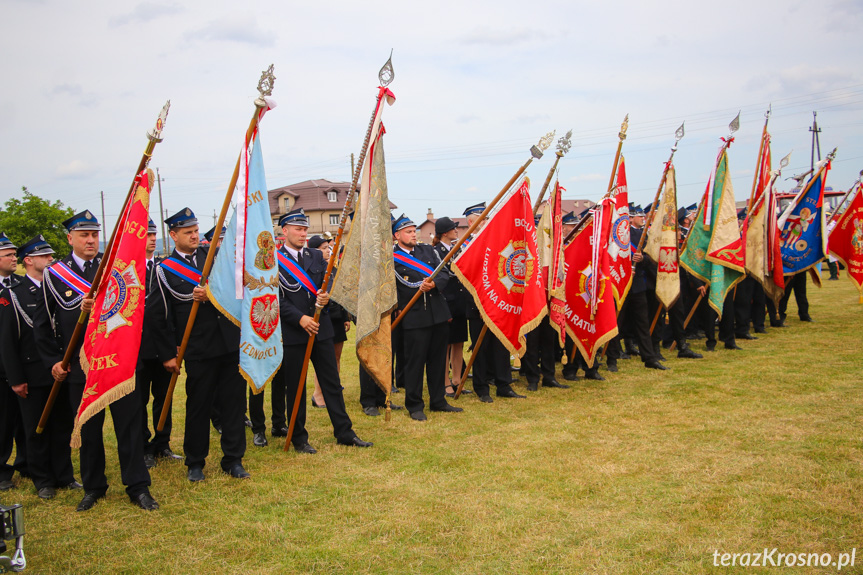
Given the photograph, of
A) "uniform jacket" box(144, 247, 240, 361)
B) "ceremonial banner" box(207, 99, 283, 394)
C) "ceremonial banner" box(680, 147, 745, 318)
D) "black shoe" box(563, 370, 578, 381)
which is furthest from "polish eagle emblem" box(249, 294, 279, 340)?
"ceremonial banner" box(680, 147, 745, 318)

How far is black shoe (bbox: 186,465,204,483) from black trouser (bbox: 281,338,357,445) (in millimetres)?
972

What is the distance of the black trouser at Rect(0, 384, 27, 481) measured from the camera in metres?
5.50

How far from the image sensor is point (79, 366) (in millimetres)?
4793

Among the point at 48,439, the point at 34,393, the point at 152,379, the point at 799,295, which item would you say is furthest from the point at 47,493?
the point at 799,295

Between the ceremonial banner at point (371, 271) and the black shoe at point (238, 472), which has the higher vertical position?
the ceremonial banner at point (371, 271)

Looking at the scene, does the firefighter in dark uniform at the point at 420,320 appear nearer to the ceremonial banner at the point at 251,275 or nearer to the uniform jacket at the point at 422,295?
the uniform jacket at the point at 422,295

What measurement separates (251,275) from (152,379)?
179 cm

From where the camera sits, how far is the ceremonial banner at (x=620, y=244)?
9.02 m

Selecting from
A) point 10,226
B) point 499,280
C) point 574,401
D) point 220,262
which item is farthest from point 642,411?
point 10,226

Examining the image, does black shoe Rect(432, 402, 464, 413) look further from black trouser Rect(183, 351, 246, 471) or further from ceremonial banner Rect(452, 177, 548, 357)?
black trouser Rect(183, 351, 246, 471)

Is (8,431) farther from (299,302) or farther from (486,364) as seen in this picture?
(486,364)

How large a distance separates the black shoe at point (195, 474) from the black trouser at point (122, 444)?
0.55 metres

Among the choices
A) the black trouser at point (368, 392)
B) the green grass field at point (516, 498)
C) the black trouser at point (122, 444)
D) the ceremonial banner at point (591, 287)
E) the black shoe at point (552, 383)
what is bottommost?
the black shoe at point (552, 383)

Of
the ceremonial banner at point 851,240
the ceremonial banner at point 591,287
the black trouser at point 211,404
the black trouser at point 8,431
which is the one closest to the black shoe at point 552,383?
the ceremonial banner at point 591,287
